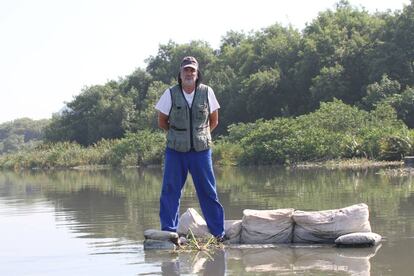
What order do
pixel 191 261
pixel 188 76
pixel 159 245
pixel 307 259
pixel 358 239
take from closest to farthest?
pixel 307 259 → pixel 191 261 → pixel 358 239 → pixel 159 245 → pixel 188 76

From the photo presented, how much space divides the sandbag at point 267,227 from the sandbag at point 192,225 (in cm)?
36

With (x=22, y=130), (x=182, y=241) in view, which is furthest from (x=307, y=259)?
(x=22, y=130)

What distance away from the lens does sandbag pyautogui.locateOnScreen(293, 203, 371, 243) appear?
5.81 metres

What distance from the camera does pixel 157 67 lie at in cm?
6556

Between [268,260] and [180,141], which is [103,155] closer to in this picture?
[180,141]

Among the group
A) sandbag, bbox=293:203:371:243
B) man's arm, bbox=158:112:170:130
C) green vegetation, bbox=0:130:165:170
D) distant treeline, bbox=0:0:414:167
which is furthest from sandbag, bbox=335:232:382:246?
green vegetation, bbox=0:130:165:170

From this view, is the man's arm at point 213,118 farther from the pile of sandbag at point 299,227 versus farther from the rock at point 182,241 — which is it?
the rock at point 182,241

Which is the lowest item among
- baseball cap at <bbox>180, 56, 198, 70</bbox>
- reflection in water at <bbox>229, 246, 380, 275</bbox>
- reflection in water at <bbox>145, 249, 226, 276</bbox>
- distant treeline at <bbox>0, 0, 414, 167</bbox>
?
reflection in water at <bbox>145, 249, 226, 276</bbox>

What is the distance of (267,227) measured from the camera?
6035mm

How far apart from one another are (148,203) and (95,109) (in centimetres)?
4938

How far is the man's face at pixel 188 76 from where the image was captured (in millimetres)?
5965

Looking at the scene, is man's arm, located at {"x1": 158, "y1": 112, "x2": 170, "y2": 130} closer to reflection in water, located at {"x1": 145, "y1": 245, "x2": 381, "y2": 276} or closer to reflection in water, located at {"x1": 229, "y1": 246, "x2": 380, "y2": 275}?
reflection in water, located at {"x1": 145, "y1": 245, "x2": 381, "y2": 276}

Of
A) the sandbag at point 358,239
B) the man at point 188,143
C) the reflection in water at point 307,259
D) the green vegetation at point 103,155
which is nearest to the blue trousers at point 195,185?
the man at point 188,143

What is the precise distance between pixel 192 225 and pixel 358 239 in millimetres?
1521
